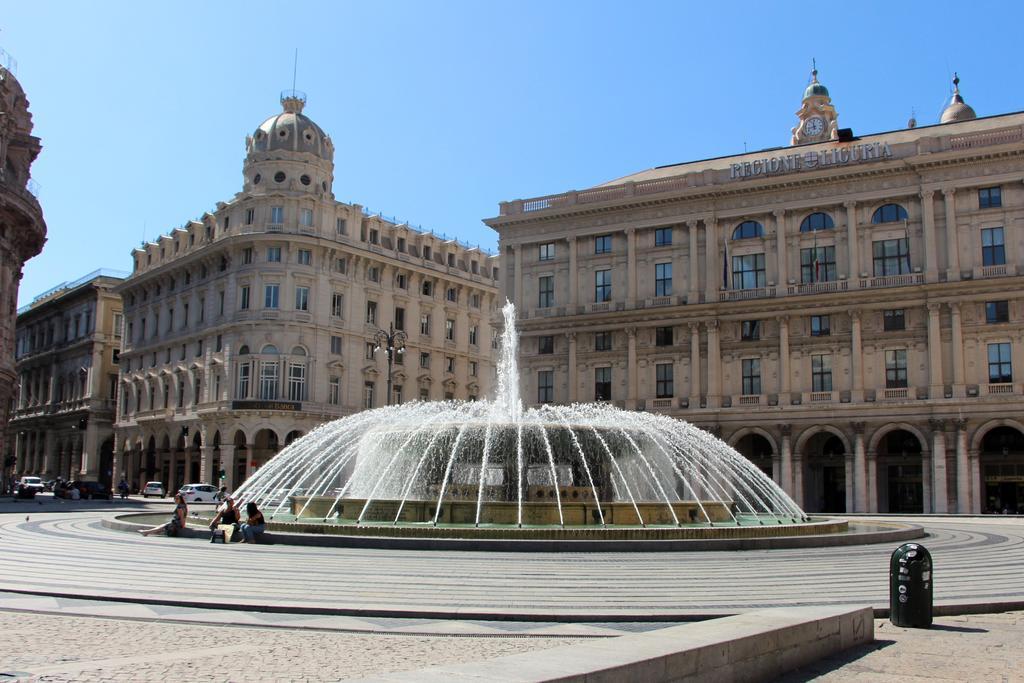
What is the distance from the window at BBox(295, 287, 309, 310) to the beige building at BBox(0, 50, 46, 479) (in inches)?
615

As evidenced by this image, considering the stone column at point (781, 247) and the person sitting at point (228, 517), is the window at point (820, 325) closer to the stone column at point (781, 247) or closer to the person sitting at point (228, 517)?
the stone column at point (781, 247)

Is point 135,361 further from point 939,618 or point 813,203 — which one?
point 939,618

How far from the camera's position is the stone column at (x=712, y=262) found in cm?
5384

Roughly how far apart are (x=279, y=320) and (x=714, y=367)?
28381 millimetres

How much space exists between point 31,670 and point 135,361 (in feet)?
244

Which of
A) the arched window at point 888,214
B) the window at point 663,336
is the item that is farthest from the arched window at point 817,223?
the window at point 663,336

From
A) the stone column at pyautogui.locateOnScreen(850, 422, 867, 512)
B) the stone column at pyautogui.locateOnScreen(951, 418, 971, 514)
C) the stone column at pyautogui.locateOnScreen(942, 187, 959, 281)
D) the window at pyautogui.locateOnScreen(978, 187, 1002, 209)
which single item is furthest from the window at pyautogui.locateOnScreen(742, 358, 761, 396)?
the window at pyautogui.locateOnScreen(978, 187, 1002, 209)

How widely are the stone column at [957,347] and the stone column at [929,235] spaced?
185 cm

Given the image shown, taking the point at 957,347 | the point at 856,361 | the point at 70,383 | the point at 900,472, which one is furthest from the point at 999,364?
the point at 70,383

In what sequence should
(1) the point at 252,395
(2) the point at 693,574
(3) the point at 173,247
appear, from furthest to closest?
(3) the point at 173,247
(1) the point at 252,395
(2) the point at 693,574

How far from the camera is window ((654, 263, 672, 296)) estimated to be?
55781 mm

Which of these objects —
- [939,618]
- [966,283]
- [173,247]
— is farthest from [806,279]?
[173,247]

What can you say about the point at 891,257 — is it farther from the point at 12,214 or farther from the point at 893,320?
the point at 12,214

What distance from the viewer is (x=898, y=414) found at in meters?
48.5
